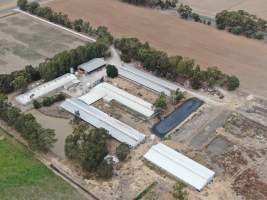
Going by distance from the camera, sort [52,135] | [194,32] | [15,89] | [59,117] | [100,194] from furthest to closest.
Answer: [194,32] → [15,89] → [59,117] → [52,135] → [100,194]

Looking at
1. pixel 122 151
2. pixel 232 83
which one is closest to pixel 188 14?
pixel 232 83

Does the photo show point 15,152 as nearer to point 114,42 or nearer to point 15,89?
point 15,89

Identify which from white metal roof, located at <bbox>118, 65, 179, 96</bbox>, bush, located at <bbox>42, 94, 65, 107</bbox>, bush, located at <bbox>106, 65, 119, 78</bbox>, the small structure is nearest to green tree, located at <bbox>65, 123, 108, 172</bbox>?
bush, located at <bbox>42, 94, 65, 107</bbox>

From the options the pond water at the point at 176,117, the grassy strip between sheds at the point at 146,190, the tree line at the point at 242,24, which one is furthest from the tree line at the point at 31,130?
the tree line at the point at 242,24

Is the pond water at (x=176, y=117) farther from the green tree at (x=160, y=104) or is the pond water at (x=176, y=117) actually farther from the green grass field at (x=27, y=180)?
the green grass field at (x=27, y=180)

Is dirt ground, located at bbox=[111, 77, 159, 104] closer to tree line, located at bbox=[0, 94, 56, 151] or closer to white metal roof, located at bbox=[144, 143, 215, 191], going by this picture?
white metal roof, located at bbox=[144, 143, 215, 191]

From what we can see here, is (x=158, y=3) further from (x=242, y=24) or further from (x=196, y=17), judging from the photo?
(x=242, y=24)

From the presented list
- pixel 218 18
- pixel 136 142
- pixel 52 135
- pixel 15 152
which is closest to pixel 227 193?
pixel 136 142
